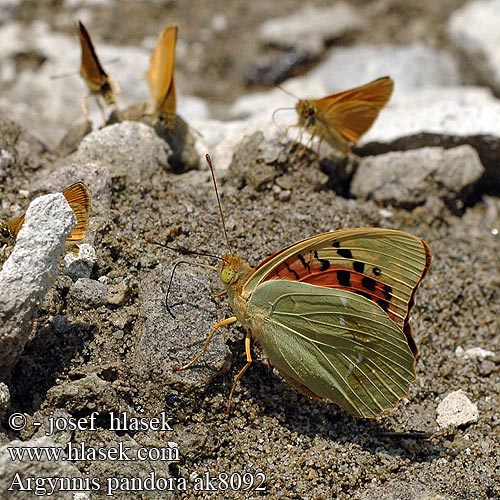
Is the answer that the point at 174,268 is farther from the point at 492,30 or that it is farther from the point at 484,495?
the point at 492,30

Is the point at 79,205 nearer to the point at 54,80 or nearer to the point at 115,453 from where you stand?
the point at 115,453

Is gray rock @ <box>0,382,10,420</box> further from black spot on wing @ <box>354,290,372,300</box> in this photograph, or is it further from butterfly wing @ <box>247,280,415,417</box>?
black spot on wing @ <box>354,290,372,300</box>

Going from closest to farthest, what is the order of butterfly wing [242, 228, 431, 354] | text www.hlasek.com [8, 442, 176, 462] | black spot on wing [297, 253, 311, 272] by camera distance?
1. text www.hlasek.com [8, 442, 176, 462]
2. butterfly wing [242, 228, 431, 354]
3. black spot on wing [297, 253, 311, 272]

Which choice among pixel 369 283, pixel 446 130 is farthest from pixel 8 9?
pixel 369 283

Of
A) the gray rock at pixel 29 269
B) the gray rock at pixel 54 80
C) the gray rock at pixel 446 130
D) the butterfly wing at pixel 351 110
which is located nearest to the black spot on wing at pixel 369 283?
the gray rock at pixel 29 269

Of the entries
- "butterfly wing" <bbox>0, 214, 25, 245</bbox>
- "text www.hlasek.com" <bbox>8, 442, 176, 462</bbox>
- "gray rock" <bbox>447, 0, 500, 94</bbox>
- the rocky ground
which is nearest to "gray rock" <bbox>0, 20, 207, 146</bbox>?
the rocky ground

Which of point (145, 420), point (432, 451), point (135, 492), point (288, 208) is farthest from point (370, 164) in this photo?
point (135, 492)
